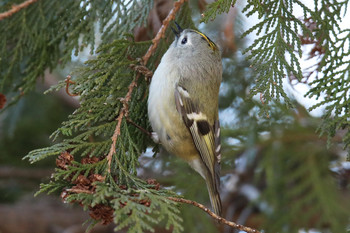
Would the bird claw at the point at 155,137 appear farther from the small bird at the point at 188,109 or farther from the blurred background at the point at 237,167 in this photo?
the blurred background at the point at 237,167

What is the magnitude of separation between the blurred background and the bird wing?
0.38 metres

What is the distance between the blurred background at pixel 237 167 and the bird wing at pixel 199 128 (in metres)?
0.38

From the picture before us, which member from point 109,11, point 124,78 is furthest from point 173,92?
point 109,11

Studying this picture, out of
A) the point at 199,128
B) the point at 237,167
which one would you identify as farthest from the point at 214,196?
the point at 237,167

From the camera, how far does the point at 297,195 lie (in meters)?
2.34

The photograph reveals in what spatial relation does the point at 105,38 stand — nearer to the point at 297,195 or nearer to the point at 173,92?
the point at 173,92

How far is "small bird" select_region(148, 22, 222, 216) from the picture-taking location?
1.56 meters

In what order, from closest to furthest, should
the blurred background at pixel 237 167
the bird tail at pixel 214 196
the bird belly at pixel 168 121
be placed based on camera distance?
1. the bird belly at pixel 168 121
2. the bird tail at pixel 214 196
3. the blurred background at pixel 237 167

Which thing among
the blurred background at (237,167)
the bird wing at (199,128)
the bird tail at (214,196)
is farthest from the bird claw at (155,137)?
the blurred background at (237,167)

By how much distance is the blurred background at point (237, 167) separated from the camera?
6.92 feet

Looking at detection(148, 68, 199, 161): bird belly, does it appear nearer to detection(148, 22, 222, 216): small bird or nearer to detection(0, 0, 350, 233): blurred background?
detection(148, 22, 222, 216): small bird

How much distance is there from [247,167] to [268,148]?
19cm

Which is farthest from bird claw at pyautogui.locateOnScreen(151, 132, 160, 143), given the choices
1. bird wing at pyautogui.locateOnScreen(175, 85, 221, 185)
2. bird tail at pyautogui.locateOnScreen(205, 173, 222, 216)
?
bird tail at pyautogui.locateOnScreen(205, 173, 222, 216)

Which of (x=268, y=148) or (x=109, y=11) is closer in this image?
(x=109, y=11)
